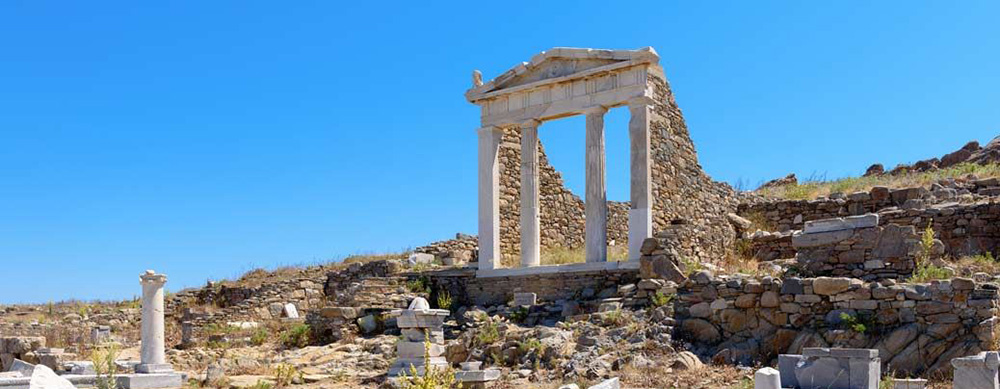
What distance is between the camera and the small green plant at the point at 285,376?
51.0 ft

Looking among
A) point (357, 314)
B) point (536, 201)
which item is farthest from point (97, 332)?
point (536, 201)

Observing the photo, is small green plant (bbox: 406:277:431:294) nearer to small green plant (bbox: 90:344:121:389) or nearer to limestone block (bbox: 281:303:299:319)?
limestone block (bbox: 281:303:299:319)

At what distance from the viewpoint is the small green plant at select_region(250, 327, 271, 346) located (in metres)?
20.5

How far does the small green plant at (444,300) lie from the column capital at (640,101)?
19.5 feet

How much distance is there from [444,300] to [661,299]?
6307 millimetres

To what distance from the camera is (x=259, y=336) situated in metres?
20.7

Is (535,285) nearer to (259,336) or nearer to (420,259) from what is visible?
(420,259)

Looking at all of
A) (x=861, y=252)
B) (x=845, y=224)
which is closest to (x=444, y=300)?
(x=845, y=224)

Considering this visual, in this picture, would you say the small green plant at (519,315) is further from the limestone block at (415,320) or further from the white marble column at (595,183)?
the limestone block at (415,320)

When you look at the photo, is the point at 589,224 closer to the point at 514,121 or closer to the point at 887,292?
the point at 514,121

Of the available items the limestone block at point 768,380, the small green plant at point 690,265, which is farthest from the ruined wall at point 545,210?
the limestone block at point 768,380

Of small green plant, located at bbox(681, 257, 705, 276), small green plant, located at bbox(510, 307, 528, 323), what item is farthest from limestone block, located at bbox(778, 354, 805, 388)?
small green plant, located at bbox(510, 307, 528, 323)

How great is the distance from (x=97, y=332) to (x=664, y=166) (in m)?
13.8

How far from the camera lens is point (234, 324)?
22.7 meters
